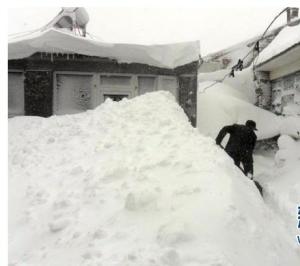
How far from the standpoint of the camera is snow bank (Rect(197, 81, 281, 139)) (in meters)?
7.63

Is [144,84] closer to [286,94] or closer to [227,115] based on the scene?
[227,115]

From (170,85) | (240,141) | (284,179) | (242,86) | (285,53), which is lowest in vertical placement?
(284,179)

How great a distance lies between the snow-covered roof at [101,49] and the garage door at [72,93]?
1.49 feet

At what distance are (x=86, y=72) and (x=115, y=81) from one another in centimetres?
49

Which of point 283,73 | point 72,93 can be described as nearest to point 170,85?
point 72,93

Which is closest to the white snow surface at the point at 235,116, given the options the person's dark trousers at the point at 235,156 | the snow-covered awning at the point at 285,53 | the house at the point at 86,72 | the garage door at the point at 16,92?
the house at the point at 86,72

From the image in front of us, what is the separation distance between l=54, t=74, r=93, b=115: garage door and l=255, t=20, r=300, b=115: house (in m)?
3.08

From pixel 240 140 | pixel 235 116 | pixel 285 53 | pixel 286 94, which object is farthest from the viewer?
pixel 235 116

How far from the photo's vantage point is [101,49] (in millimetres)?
6898

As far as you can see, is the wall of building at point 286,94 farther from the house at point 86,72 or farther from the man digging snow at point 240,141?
the man digging snow at point 240,141

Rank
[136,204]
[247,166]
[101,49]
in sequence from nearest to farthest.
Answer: [136,204] < [247,166] < [101,49]

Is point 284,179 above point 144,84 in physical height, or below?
below

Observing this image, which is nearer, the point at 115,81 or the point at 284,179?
the point at 284,179

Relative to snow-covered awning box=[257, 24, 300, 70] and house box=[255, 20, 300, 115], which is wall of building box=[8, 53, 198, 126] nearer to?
snow-covered awning box=[257, 24, 300, 70]
